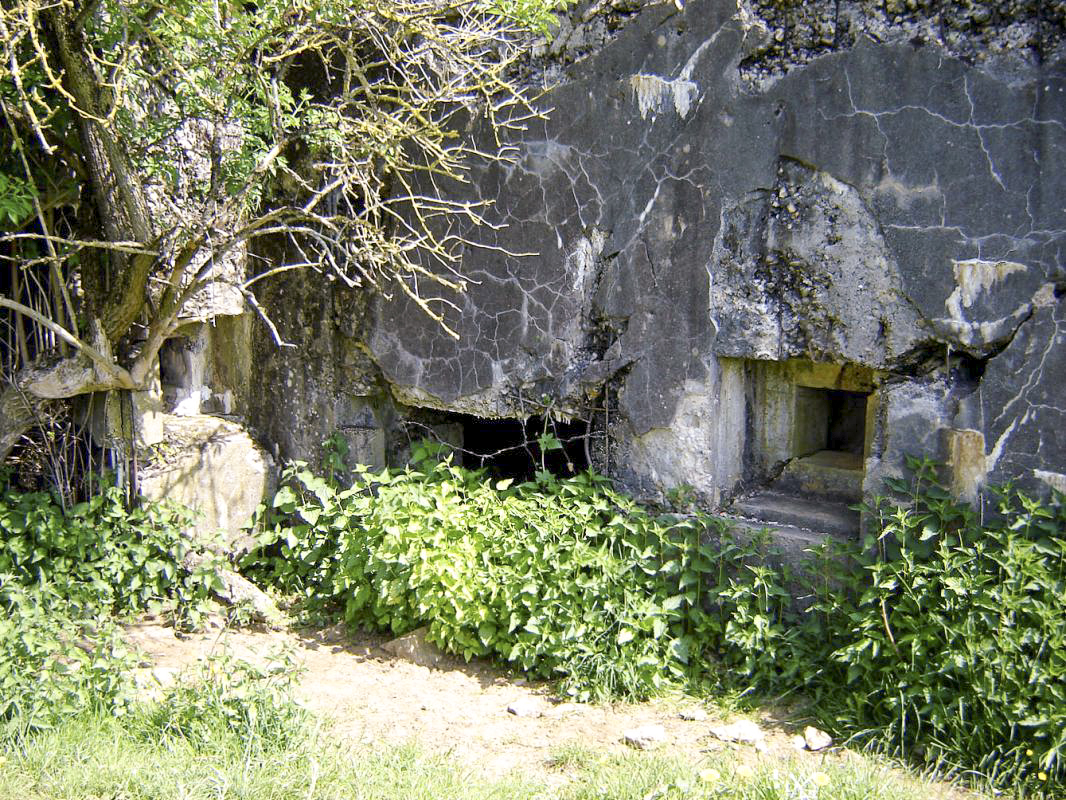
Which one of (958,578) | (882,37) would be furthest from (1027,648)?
(882,37)

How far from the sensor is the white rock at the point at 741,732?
10.9 feet

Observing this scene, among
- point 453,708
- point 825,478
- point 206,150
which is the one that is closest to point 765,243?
point 825,478

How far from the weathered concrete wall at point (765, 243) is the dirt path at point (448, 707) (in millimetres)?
1019

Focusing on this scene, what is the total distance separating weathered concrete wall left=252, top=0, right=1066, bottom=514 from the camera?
10.9 ft

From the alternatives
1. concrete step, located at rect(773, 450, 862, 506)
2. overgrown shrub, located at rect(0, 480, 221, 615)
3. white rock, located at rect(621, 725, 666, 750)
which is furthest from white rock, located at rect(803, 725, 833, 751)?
overgrown shrub, located at rect(0, 480, 221, 615)

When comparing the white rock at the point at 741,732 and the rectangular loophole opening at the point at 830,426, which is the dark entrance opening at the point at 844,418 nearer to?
the rectangular loophole opening at the point at 830,426

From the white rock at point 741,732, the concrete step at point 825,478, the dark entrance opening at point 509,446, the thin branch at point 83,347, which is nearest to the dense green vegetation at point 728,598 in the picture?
the white rock at point 741,732

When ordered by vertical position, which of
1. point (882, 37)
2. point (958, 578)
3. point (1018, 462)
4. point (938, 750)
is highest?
point (882, 37)

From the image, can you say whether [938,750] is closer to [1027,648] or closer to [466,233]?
[1027,648]

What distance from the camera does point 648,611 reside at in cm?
376

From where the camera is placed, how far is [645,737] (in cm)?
333

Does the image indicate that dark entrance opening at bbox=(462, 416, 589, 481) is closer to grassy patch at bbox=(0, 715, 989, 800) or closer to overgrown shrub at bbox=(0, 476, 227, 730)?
overgrown shrub at bbox=(0, 476, 227, 730)

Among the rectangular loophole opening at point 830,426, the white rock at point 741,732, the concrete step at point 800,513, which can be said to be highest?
the rectangular loophole opening at point 830,426

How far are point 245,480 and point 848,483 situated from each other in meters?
2.88
